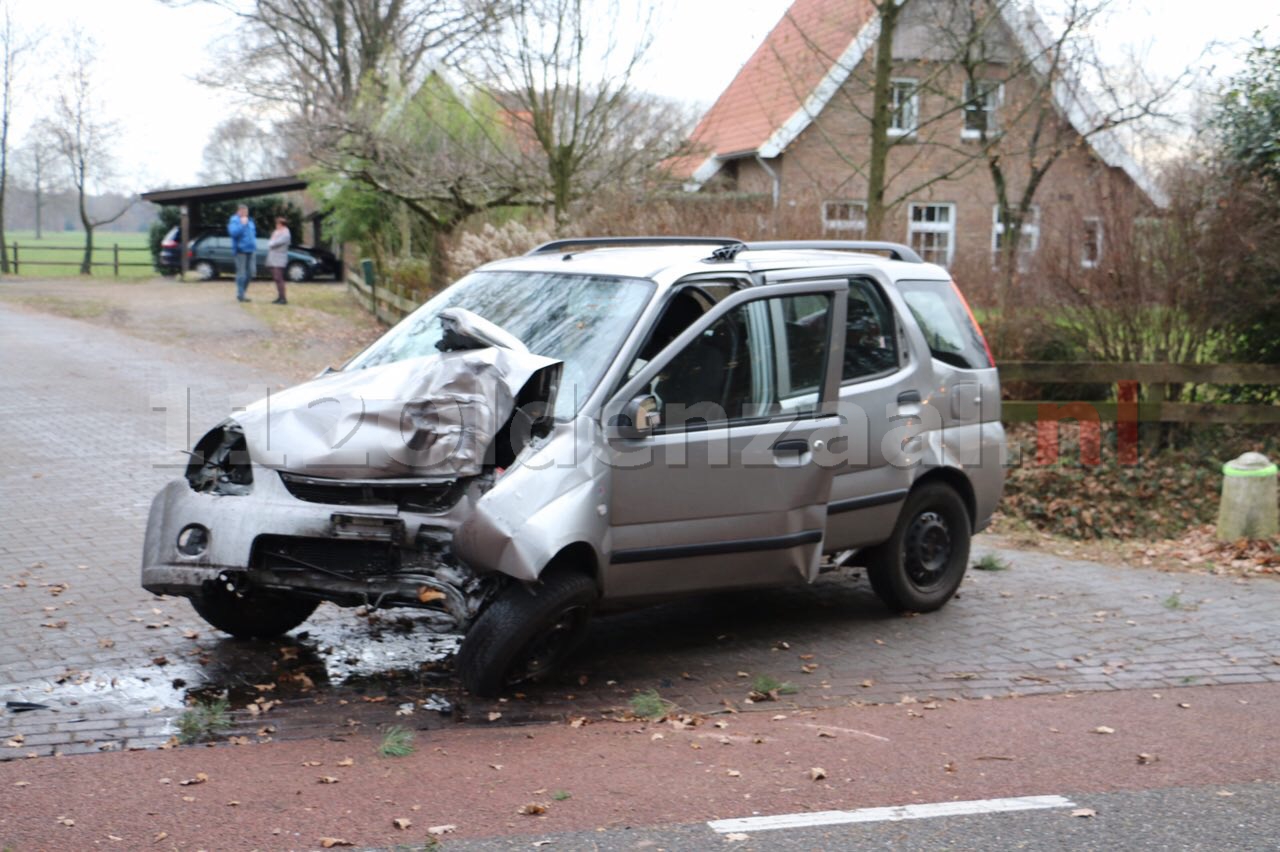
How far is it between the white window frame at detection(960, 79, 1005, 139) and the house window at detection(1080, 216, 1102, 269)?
110 inches

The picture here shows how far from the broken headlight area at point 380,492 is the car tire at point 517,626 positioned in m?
0.51

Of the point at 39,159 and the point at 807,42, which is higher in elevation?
the point at 39,159

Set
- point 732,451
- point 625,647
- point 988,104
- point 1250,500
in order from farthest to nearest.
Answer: point 988,104, point 1250,500, point 625,647, point 732,451

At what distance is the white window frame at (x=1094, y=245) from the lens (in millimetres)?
14234

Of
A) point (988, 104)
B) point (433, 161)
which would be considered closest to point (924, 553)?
point (433, 161)

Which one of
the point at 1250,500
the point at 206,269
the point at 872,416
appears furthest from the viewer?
the point at 206,269

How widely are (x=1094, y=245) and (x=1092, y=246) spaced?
0.02 m

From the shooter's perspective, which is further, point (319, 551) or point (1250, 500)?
point (1250, 500)

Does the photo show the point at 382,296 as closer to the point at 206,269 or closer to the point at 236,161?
the point at 206,269

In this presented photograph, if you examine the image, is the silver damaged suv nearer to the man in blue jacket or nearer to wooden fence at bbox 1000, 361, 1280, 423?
wooden fence at bbox 1000, 361, 1280, 423

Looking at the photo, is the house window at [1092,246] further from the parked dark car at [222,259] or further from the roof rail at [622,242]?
the parked dark car at [222,259]

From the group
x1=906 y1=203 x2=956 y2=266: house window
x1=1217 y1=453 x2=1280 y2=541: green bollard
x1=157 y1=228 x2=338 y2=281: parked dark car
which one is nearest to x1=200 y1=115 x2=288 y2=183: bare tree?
x1=157 y1=228 x2=338 y2=281: parked dark car

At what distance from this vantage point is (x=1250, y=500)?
11.1 meters

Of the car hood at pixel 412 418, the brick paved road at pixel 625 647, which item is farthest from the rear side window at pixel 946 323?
the car hood at pixel 412 418
